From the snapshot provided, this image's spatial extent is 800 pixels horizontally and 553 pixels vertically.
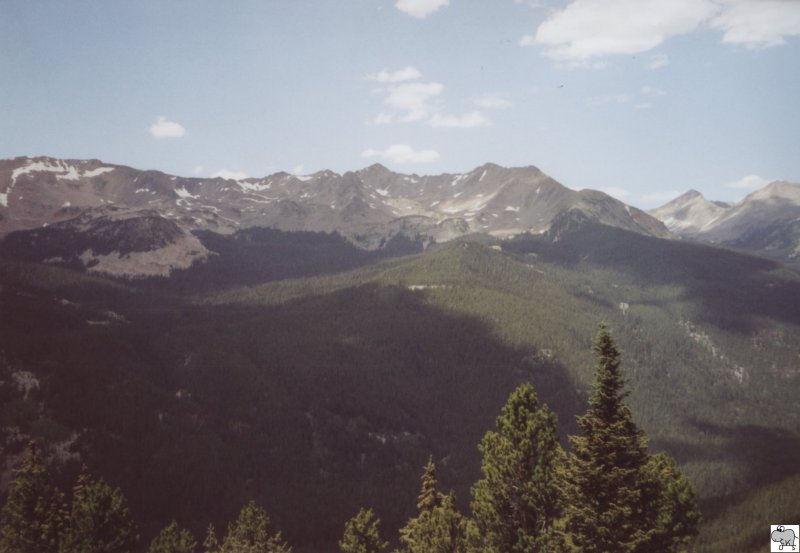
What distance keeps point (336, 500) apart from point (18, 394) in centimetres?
9888

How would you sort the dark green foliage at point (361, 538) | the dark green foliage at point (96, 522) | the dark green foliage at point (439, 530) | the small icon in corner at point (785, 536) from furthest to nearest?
the dark green foliage at point (361, 538), the dark green foliage at point (96, 522), the small icon in corner at point (785, 536), the dark green foliage at point (439, 530)

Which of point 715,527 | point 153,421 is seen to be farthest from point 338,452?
point 715,527

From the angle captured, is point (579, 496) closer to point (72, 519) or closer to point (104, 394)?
point (72, 519)

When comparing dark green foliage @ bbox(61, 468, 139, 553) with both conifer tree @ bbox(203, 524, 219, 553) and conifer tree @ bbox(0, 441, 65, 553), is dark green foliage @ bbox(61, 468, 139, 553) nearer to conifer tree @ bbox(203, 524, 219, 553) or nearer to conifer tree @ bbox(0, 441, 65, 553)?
conifer tree @ bbox(0, 441, 65, 553)

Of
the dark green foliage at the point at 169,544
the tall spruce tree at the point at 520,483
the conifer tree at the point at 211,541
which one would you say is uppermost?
the tall spruce tree at the point at 520,483

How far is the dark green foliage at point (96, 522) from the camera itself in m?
58.4

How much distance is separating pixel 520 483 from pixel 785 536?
81.1 ft

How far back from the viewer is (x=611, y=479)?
25391 mm

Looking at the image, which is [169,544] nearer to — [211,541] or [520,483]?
[211,541]

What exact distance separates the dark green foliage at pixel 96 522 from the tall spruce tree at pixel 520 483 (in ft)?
147

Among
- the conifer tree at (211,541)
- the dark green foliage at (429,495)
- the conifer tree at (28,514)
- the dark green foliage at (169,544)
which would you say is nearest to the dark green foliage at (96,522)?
the conifer tree at (28,514)

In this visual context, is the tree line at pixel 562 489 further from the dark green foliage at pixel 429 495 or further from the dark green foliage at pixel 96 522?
the dark green foliage at pixel 96 522

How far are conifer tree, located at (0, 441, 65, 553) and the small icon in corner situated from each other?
6113cm

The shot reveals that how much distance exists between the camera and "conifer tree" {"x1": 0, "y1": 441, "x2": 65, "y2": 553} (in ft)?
172
